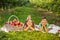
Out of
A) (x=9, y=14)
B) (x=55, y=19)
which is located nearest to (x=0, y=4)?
(x=9, y=14)

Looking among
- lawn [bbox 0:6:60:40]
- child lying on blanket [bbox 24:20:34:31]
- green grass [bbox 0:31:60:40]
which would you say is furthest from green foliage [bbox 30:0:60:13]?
green grass [bbox 0:31:60:40]

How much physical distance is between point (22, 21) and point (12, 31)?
0.18 meters

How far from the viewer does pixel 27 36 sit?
27.2 ft

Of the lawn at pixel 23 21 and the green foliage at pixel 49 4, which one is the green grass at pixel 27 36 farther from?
the green foliage at pixel 49 4

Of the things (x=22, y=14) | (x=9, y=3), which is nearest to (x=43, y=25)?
(x=22, y=14)

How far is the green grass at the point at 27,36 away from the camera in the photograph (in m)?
8.27

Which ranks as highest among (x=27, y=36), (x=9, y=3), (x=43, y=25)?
(x=9, y=3)

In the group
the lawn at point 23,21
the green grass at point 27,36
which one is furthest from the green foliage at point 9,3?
the green grass at point 27,36

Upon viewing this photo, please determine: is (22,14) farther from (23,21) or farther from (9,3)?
(9,3)

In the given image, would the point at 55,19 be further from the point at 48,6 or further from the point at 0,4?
the point at 0,4

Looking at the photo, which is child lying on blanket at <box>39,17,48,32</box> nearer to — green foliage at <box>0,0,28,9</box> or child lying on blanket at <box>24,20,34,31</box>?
child lying on blanket at <box>24,20,34,31</box>

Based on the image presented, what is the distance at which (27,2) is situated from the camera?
8359 mm

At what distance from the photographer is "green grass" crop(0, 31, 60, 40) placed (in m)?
8.27

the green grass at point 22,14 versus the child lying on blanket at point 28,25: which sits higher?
the green grass at point 22,14
